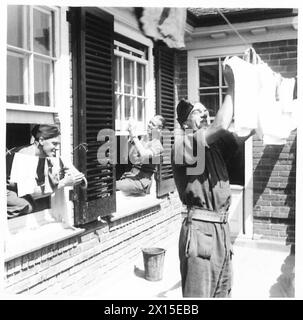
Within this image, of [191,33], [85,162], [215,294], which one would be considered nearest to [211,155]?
[215,294]

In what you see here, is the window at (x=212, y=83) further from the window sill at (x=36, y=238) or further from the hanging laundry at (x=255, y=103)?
the window sill at (x=36, y=238)

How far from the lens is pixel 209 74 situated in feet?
21.5

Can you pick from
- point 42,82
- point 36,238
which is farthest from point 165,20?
point 36,238

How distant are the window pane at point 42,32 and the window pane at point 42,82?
11 cm

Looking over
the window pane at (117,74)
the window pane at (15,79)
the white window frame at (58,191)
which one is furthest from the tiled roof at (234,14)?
the window pane at (15,79)

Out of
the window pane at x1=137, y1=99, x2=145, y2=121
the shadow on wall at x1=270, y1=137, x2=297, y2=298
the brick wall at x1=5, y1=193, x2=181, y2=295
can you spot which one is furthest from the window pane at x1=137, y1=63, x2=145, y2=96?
the shadow on wall at x1=270, y1=137, x2=297, y2=298

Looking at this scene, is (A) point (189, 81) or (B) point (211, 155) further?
(A) point (189, 81)

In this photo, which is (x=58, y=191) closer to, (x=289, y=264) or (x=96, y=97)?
(x=96, y=97)

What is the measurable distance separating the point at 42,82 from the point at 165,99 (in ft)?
9.18
